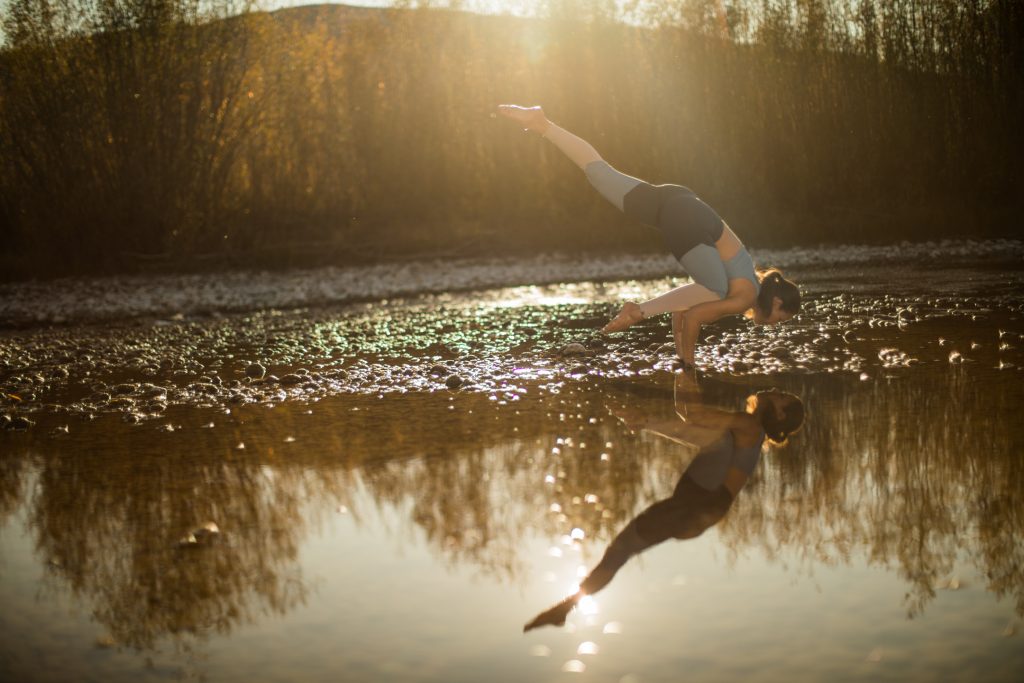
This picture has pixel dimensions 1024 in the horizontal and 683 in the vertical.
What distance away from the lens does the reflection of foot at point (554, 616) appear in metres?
3.25

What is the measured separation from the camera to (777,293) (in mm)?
7551

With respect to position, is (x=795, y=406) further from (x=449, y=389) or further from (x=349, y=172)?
(x=349, y=172)

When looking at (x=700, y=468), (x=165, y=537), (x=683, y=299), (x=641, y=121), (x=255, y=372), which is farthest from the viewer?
(x=641, y=121)

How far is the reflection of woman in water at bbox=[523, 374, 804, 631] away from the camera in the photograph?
3.76m

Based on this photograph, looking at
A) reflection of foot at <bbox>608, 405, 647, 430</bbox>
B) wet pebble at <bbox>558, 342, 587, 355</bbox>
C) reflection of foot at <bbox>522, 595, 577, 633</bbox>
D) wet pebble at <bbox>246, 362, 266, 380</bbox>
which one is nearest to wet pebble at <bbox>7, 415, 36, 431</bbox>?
wet pebble at <bbox>246, 362, 266, 380</bbox>

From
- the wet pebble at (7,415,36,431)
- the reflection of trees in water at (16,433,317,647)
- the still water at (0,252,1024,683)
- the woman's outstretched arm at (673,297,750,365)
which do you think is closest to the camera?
the still water at (0,252,1024,683)

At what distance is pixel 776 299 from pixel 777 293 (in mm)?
40

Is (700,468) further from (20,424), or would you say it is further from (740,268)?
(20,424)

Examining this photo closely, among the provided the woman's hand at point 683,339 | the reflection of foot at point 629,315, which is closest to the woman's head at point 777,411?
the woman's hand at point 683,339

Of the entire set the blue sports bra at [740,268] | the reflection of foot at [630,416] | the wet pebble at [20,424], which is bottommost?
the reflection of foot at [630,416]

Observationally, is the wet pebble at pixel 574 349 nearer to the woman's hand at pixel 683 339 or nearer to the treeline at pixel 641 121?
the woman's hand at pixel 683 339

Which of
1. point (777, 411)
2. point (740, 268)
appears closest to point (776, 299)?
point (740, 268)

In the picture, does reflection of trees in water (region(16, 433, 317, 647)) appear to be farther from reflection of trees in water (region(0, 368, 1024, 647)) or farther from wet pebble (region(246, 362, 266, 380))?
wet pebble (region(246, 362, 266, 380))

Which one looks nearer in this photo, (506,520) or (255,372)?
(506,520)
